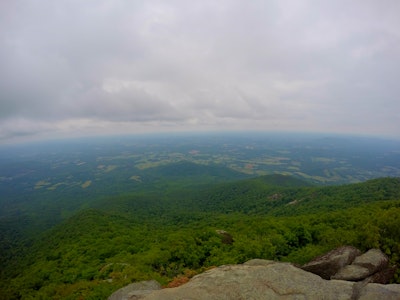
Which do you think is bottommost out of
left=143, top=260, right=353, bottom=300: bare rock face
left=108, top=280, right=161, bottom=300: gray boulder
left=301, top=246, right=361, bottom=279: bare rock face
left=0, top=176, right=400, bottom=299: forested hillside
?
left=0, top=176, right=400, bottom=299: forested hillside

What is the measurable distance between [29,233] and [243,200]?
499 ft

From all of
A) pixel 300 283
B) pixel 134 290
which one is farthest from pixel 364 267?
pixel 134 290

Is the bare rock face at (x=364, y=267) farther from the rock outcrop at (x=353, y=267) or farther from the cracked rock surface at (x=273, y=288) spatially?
the cracked rock surface at (x=273, y=288)

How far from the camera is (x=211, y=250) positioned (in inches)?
1288

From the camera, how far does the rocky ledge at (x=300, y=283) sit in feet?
40.7

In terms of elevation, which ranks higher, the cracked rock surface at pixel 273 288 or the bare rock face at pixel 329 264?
the cracked rock surface at pixel 273 288

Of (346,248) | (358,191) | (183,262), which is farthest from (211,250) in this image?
(358,191)

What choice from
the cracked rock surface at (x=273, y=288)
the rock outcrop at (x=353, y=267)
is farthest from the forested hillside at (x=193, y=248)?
the cracked rock surface at (x=273, y=288)

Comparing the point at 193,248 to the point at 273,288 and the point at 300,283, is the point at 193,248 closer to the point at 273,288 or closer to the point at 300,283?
the point at 273,288

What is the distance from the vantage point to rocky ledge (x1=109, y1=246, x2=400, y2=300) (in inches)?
489

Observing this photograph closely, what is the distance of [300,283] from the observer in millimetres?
13453

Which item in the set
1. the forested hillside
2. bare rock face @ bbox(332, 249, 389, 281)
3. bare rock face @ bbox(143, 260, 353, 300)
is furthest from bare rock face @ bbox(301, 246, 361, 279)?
the forested hillside

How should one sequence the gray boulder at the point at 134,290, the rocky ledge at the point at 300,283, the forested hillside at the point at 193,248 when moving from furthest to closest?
the forested hillside at the point at 193,248, the gray boulder at the point at 134,290, the rocky ledge at the point at 300,283

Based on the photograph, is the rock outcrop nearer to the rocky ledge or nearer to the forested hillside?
the rocky ledge
